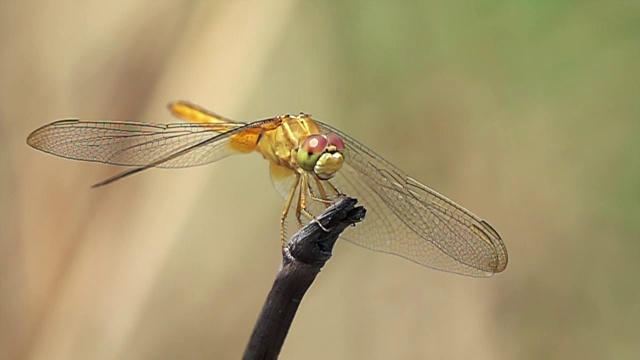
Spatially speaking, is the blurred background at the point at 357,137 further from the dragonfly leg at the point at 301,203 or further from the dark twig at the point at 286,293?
the dark twig at the point at 286,293

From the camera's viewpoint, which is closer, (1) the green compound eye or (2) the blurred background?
(1) the green compound eye

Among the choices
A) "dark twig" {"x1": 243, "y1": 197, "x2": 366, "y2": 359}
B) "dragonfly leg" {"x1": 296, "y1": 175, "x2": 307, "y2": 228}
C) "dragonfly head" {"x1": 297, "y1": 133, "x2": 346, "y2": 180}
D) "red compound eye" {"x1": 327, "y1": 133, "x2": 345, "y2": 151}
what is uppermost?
"red compound eye" {"x1": 327, "y1": 133, "x2": 345, "y2": 151}

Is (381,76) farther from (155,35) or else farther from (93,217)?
(93,217)

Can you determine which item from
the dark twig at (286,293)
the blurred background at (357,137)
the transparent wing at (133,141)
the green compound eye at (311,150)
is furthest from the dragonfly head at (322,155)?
the blurred background at (357,137)

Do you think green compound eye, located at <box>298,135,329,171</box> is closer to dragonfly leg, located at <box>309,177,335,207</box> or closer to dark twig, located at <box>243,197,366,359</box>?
dragonfly leg, located at <box>309,177,335,207</box>

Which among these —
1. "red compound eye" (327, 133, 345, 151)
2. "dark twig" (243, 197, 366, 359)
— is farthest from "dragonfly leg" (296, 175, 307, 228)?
"dark twig" (243, 197, 366, 359)

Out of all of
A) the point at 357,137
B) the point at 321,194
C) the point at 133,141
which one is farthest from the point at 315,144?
the point at 357,137
